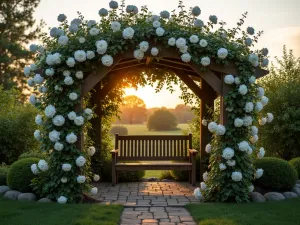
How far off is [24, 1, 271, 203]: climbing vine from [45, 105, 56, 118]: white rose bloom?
2 cm

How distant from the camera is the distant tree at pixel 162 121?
79.3ft

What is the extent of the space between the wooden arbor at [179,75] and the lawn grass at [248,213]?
1.39 meters

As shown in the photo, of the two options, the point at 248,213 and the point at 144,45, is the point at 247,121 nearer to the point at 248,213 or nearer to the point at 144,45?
the point at 248,213

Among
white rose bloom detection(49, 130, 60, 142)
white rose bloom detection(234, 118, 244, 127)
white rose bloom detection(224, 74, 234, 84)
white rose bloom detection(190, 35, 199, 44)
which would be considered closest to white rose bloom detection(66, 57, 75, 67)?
white rose bloom detection(49, 130, 60, 142)

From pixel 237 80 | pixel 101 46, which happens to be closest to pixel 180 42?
pixel 237 80

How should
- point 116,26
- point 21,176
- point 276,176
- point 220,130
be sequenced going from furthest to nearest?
point 276,176 < point 21,176 < point 220,130 < point 116,26

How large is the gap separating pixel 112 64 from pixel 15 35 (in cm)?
1632

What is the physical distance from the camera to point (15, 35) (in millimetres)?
21594

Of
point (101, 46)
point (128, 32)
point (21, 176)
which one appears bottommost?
point (21, 176)

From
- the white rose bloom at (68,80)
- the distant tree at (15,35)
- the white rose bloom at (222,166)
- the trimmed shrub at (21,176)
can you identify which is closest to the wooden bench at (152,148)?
the trimmed shrub at (21,176)

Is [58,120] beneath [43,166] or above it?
above

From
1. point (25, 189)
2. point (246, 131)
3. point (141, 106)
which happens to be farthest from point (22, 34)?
point (246, 131)

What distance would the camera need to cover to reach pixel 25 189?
714 cm

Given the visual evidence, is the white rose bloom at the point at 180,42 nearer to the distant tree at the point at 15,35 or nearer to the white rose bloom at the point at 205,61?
the white rose bloom at the point at 205,61
